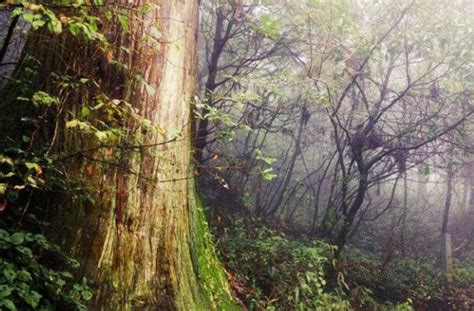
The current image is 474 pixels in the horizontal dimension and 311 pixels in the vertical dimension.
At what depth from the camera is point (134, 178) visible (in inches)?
112

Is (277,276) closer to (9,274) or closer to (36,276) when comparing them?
(36,276)

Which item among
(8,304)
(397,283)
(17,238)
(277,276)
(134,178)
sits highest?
(134,178)

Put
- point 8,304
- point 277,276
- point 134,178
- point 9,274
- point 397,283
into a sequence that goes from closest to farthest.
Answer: point 8,304 → point 9,274 → point 134,178 → point 277,276 → point 397,283

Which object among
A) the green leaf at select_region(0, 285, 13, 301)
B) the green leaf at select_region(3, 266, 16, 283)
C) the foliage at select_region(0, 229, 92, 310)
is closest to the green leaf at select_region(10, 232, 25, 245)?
the foliage at select_region(0, 229, 92, 310)

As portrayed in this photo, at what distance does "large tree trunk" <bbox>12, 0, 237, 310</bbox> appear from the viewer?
2.65m

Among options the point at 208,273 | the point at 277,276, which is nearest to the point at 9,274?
the point at 208,273

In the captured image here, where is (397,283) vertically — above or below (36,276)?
below

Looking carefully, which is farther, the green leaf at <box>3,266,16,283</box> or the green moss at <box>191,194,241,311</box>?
the green moss at <box>191,194,241,311</box>

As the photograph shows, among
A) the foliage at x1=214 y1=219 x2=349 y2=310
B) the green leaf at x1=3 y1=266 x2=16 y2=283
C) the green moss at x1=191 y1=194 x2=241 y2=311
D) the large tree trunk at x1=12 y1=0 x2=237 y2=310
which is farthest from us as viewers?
the foliage at x1=214 y1=219 x2=349 y2=310

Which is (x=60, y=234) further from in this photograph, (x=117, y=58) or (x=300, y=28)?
(x=300, y=28)

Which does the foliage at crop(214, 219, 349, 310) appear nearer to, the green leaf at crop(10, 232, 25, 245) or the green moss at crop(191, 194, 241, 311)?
the green moss at crop(191, 194, 241, 311)

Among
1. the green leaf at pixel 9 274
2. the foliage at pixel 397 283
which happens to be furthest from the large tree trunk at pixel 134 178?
the foliage at pixel 397 283

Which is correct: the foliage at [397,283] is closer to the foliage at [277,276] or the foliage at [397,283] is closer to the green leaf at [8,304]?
the foliage at [277,276]

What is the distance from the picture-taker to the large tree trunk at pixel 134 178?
2646 millimetres
